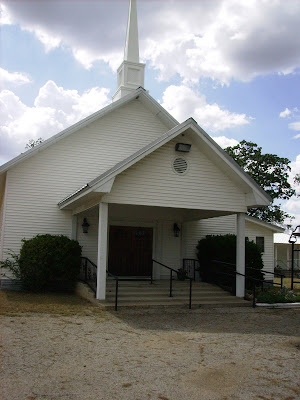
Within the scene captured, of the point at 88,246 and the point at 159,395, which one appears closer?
the point at 159,395

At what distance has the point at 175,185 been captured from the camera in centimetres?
1193

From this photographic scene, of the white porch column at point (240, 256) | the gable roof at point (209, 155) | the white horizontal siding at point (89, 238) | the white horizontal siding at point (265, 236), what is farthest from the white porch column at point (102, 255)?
the white horizontal siding at point (265, 236)

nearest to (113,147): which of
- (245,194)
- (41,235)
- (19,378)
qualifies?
(41,235)

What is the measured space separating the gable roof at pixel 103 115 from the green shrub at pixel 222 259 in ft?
A: 16.4

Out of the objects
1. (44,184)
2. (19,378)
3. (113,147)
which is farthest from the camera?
(113,147)

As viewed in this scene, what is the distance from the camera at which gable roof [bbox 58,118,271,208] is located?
34.8 feet

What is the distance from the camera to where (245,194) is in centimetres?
1288

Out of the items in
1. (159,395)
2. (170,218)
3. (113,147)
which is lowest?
(159,395)

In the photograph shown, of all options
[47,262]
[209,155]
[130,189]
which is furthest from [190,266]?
[130,189]

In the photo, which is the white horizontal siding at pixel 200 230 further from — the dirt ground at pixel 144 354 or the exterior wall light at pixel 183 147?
the dirt ground at pixel 144 354

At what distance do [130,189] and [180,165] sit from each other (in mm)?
1741

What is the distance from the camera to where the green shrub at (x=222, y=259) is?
1505 centimetres

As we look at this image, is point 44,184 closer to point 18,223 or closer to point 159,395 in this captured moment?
point 18,223

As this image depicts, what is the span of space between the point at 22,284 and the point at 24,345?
6.70 meters
